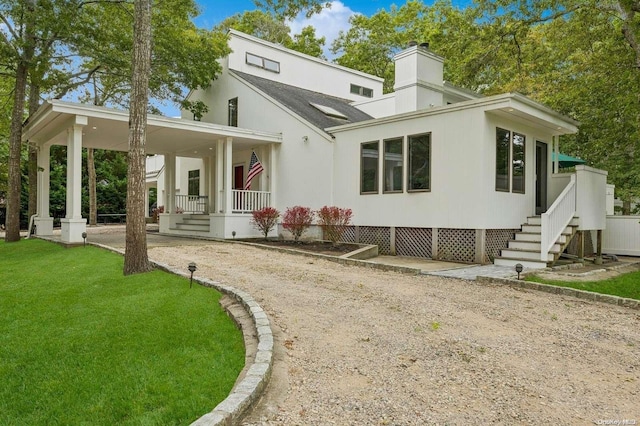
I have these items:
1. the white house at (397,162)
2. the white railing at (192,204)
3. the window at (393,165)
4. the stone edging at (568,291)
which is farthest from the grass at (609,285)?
the white railing at (192,204)

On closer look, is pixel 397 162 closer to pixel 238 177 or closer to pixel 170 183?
pixel 238 177

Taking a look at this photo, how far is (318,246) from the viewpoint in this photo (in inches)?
446

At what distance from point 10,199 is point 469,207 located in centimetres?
1409

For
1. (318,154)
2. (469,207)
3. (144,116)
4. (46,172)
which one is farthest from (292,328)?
(46,172)

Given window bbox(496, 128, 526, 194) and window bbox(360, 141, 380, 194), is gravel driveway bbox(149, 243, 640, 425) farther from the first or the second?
window bbox(360, 141, 380, 194)

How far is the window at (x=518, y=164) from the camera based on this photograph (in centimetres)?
1020

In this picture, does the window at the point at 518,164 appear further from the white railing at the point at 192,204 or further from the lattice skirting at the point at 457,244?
the white railing at the point at 192,204

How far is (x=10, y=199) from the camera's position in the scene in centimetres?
1374

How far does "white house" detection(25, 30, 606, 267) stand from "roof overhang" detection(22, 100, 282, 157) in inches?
1.6

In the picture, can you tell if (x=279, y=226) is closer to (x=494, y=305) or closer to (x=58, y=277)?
(x=58, y=277)

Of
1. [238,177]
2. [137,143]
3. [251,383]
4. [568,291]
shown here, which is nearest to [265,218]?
[238,177]

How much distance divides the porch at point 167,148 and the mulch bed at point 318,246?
1965mm

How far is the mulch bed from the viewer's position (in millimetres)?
10445

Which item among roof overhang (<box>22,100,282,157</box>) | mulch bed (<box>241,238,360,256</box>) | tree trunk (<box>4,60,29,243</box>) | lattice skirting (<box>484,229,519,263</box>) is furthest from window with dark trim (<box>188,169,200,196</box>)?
→ lattice skirting (<box>484,229,519,263</box>)
